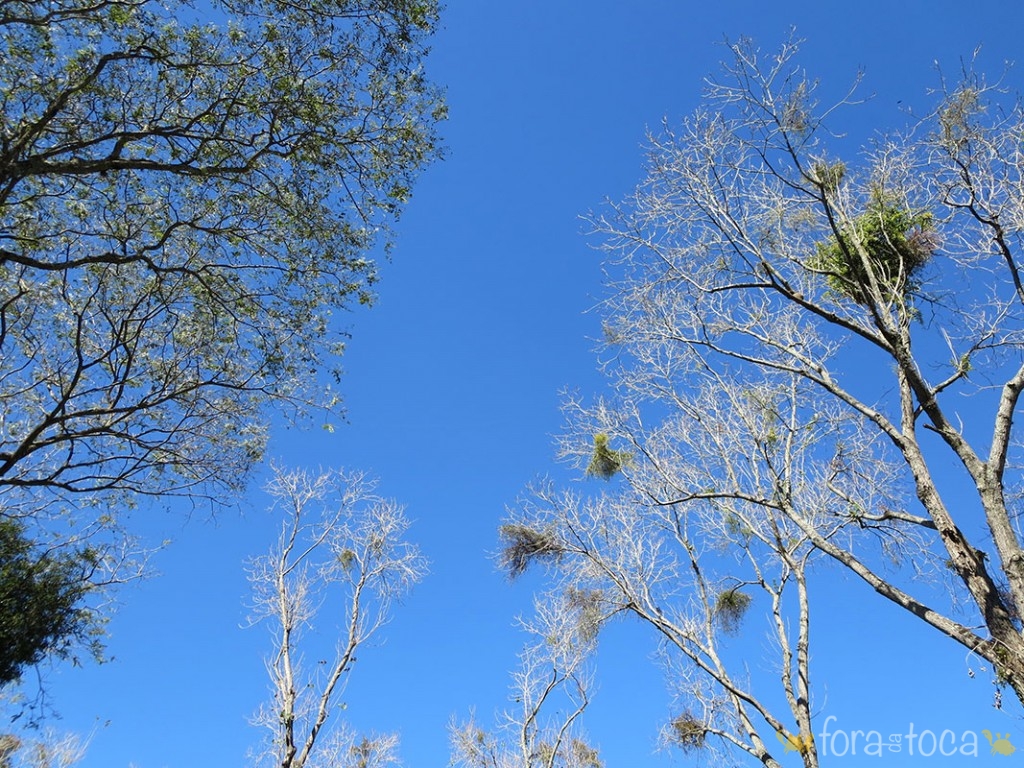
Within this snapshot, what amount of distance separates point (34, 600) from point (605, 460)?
6662mm

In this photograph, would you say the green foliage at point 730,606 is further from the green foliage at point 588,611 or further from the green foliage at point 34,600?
the green foliage at point 34,600

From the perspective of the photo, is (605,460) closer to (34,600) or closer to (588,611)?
(588,611)

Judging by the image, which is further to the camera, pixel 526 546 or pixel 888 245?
pixel 526 546

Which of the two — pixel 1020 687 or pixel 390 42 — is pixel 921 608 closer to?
pixel 1020 687

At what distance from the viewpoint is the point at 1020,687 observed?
12.8 feet

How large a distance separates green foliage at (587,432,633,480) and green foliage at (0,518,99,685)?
6102 millimetres

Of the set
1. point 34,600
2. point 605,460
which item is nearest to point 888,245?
point 605,460

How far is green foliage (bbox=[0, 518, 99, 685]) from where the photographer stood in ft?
23.6

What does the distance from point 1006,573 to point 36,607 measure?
29.3 ft

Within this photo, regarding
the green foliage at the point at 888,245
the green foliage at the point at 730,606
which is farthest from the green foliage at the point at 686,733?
the green foliage at the point at 888,245

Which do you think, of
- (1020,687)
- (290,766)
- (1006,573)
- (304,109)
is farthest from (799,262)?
(290,766)

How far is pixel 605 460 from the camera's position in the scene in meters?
8.58

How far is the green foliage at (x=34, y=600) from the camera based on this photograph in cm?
719

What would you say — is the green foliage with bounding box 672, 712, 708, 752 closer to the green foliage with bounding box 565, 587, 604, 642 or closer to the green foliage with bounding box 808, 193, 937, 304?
the green foliage with bounding box 565, 587, 604, 642
